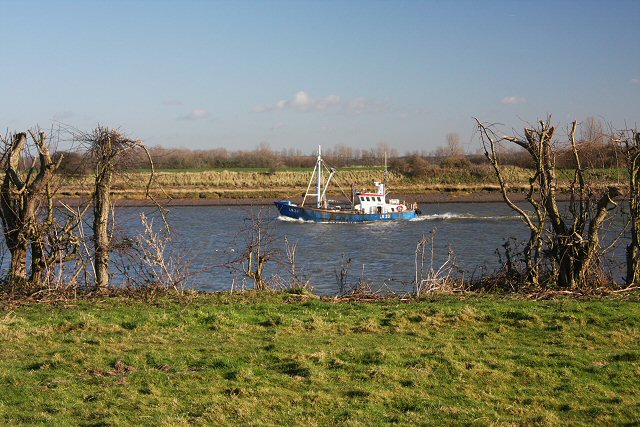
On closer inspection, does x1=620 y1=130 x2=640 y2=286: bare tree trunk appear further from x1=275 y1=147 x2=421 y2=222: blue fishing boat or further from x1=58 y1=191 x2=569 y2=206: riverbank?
x1=58 y1=191 x2=569 y2=206: riverbank

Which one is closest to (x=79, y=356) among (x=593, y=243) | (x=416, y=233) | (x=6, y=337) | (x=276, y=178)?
(x=6, y=337)

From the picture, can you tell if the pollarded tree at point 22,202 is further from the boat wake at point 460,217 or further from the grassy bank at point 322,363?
the boat wake at point 460,217

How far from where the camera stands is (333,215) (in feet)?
177

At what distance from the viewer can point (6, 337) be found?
9.91 meters

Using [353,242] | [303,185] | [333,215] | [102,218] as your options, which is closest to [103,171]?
[102,218]

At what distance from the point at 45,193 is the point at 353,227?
127 ft

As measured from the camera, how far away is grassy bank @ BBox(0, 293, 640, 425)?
7129 mm

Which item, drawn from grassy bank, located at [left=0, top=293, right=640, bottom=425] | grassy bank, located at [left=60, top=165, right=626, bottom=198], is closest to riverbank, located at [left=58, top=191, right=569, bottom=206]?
grassy bank, located at [left=60, top=165, right=626, bottom=198]

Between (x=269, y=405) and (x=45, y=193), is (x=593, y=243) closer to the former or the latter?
(x=269, y=405)

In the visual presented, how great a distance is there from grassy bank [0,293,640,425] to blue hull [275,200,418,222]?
4119 cm

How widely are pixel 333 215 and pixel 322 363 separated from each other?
45.4m

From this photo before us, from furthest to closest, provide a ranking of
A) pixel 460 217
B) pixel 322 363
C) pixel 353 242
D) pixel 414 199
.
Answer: pixel 414 199 → pixel 460 217 → pixel 353 242 → pixel 322 363

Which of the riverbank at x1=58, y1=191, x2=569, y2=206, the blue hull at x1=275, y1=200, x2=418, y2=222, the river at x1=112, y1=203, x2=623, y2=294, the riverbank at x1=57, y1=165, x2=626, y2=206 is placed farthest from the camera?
the riverbank at x1=57, y1=165, x2=626, y2=206

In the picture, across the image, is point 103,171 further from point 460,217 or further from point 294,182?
point 294,182
